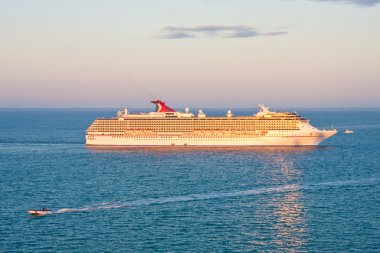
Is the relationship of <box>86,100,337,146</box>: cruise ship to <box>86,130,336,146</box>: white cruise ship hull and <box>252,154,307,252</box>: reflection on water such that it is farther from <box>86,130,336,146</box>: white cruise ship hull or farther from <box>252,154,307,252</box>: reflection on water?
<box>252,154,307,252</box>: reflection on water

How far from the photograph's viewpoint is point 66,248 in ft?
164

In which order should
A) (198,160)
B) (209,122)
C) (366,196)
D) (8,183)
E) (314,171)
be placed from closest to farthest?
(366,196)
(8,183)
(314,171)
(198,160)
(209,122)

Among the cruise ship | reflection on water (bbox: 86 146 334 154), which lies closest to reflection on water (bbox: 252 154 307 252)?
reflection on water (bbox: 86 146 334 154)

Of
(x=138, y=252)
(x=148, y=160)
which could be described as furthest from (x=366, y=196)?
(x=148, y=160)

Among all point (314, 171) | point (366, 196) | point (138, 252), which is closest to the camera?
point (138, 252)

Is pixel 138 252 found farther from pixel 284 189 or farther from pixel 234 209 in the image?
pixel 284 189

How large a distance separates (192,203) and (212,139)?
6765 cm

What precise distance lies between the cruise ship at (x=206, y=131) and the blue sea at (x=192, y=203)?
66.4 feet

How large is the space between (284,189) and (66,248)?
34009 millimetres

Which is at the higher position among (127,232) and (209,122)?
(209,122)

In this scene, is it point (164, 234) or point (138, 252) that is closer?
point (138, 252)

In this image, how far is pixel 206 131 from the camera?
134 m

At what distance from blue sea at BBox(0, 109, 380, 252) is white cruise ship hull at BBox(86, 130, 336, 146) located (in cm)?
1937

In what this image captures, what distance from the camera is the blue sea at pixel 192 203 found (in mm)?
51875
